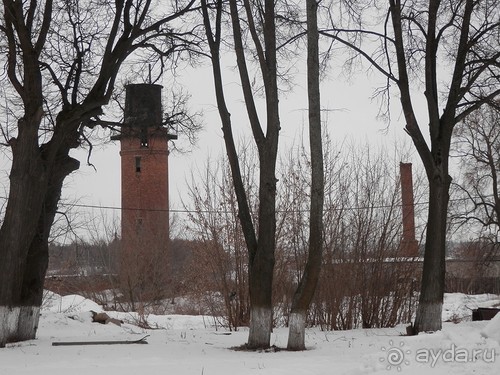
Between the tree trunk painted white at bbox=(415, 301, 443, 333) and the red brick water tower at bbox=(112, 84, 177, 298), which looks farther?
the red brick water tower at bbox=(112, 84, 177, 298)

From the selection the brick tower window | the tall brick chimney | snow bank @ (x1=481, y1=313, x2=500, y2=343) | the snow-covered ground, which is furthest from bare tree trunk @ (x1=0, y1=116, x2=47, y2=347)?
the brick tower window

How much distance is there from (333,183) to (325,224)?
54.0 inches

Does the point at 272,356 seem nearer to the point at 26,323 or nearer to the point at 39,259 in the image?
the point at 26,323

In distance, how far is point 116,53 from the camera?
14961 millimetres

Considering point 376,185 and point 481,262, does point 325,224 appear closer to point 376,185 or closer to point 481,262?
point 376,185

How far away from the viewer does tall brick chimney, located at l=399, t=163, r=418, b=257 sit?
20.7 m

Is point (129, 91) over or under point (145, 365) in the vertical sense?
over

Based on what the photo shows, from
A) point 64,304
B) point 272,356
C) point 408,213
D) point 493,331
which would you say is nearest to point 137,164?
point 64,304

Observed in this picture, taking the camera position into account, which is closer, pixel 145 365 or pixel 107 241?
pixel 145 365

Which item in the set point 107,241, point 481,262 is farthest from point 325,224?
point 107,241

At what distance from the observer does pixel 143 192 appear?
43.0 m

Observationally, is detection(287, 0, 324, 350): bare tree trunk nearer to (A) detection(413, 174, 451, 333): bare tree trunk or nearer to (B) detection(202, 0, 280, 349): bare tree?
(B) detection(202, 0, 280, 349): bare tree

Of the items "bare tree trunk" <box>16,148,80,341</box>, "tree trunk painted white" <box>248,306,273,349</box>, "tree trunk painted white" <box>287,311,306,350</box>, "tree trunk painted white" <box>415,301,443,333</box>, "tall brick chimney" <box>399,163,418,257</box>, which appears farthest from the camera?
"tall brick chimney" <box>399,163,418,257</box>

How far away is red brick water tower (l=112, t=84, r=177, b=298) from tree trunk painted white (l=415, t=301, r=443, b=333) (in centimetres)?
801
